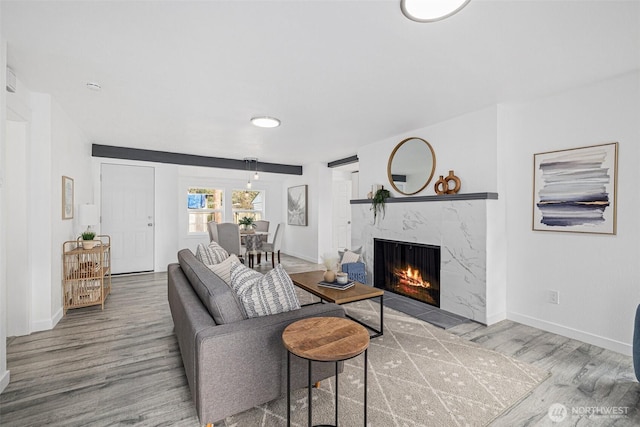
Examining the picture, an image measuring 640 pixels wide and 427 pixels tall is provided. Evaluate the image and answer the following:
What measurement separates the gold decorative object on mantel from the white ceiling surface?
74 centimetres

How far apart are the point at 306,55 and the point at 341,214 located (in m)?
5.34

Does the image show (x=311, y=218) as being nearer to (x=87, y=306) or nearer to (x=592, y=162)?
(x=87, y=306)

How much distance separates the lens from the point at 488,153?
10.6 ft

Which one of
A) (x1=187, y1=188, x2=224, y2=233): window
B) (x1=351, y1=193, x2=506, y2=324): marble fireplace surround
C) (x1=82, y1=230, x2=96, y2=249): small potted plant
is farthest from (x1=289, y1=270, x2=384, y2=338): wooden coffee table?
(x1=187, y1=188, x2=224, y2=233): window

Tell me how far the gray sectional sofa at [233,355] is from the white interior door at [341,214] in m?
5.27

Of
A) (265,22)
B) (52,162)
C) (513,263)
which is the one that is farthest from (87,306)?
(513,263)

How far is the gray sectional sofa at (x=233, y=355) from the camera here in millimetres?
1517

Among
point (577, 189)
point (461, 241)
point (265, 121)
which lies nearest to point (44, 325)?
point (265, 121)

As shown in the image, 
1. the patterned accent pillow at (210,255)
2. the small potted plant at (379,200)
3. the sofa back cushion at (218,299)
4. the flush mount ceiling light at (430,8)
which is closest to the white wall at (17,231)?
the patterned accent pillow at (210,255)

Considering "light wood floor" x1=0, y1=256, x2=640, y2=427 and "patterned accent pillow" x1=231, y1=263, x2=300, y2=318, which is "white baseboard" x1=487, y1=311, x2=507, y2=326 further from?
"patterned accent pillow" x1=231, y1=263, x2=300, y2=318

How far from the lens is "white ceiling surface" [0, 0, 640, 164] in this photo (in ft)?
5.56

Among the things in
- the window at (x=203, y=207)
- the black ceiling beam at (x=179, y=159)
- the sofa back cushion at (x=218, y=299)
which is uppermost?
the black ceiling beam at (x=179, y=159)

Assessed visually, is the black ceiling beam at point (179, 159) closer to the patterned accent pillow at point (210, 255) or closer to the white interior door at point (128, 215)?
the white interior door at point (128, 215)

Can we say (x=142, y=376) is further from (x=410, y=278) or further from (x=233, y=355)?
(x=410, y=278)
